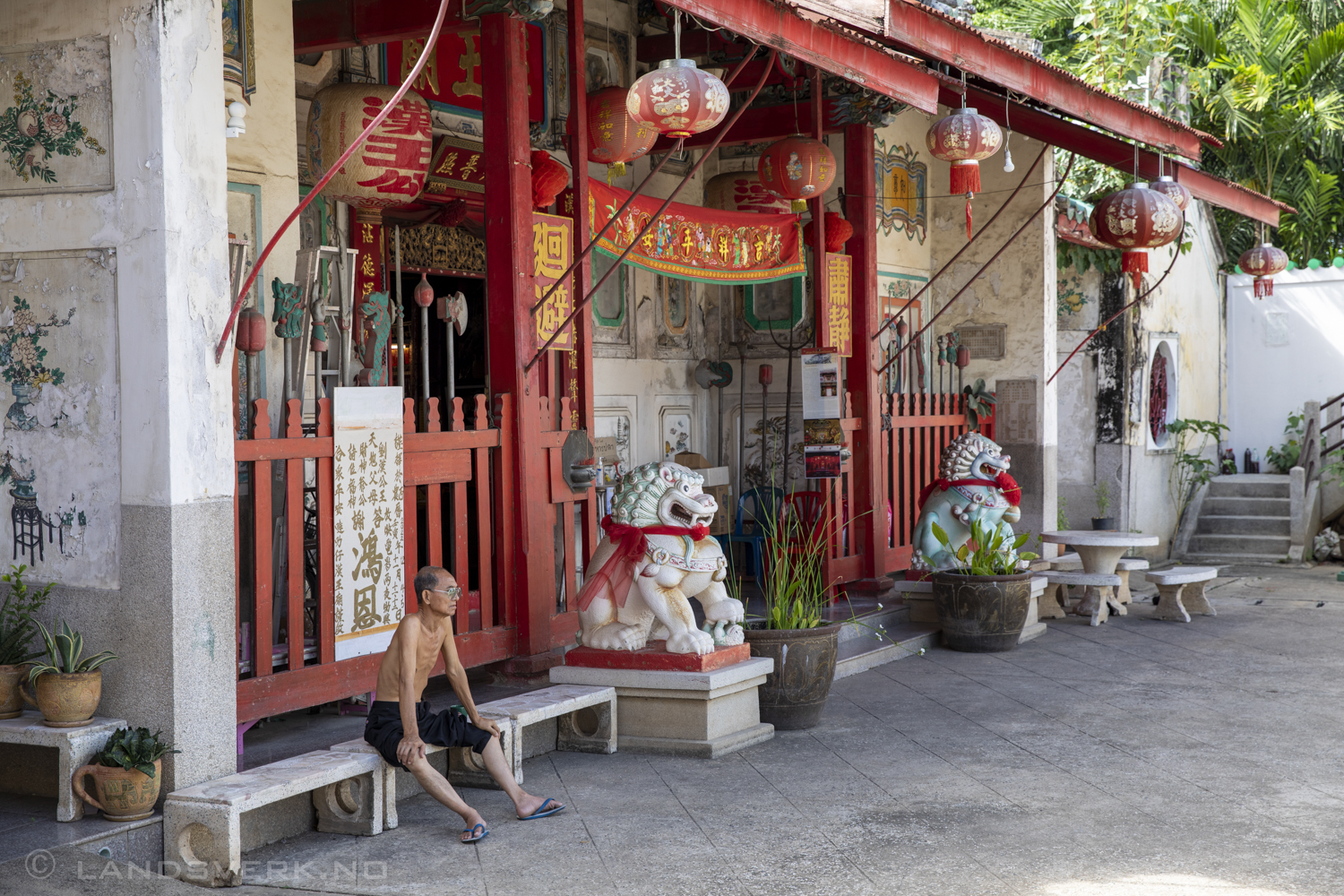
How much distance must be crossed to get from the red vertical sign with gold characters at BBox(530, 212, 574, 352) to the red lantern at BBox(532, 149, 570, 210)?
0.67 feet

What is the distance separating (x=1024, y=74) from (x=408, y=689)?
4.96 m

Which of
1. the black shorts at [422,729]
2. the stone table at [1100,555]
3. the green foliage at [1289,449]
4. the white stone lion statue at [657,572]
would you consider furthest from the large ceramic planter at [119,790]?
the green foliage at [1289,449]

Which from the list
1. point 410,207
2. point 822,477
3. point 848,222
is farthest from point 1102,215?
point 410,207

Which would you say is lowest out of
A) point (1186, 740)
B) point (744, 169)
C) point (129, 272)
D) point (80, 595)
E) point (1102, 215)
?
point (1186, 740)

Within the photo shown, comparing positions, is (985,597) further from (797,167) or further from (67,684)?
(67,684)

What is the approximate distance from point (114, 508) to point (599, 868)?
6.08 ft

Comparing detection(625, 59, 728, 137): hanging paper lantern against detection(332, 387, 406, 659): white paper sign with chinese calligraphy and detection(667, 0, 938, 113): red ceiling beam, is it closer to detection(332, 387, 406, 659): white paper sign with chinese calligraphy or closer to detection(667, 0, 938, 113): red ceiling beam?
detection(667, 0, 938, 113): red ceiling beam

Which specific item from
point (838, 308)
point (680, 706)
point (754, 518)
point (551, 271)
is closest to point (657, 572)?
point (680, 706)

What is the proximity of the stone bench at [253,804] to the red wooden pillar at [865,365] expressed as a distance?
16.1 feet

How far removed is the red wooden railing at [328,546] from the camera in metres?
4.58

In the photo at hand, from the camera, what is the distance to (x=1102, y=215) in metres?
7.79

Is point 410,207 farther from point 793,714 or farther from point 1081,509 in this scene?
point 1081,509

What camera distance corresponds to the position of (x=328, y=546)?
4898 millimetres

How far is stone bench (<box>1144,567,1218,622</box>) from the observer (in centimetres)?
886
